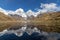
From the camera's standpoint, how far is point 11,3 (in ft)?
13.2

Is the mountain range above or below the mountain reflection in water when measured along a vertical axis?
above

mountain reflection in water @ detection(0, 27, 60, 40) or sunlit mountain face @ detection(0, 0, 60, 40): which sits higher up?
sunlit mountain face @ detection(0, 0, 60, 40)

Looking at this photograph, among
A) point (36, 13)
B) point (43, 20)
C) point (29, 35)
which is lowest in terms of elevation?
point (29, 35)

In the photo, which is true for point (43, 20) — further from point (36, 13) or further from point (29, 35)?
point (29, 35)

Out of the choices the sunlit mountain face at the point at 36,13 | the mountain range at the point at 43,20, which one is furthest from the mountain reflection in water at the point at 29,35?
the mountain range at the point at 43,20

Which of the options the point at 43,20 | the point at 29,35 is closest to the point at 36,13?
the point at 43,20

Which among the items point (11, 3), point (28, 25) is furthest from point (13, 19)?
point (11, 3)

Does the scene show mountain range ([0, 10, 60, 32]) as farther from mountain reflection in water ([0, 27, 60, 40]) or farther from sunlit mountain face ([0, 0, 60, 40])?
mountain reflection in water ([0, 27, 60, 40])

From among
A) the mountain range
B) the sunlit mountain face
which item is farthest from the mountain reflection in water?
the mountain range

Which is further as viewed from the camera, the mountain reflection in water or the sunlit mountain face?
the sunlit mountain face

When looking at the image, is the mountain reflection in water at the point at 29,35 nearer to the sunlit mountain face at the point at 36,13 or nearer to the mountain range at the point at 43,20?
the sunlit mountain face at the point at 36,13

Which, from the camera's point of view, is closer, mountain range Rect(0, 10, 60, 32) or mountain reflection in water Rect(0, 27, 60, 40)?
mountain reflection in water Rect(0, 27, 60, 40)

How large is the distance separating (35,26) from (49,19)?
0.63 m

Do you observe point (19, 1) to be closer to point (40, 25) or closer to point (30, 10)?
point (30, 10)
